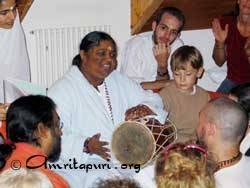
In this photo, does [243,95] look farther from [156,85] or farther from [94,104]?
[94,104]

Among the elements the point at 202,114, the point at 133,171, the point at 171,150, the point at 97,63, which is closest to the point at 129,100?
the point at 97,63

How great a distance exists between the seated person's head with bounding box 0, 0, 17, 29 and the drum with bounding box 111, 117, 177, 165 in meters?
1.04

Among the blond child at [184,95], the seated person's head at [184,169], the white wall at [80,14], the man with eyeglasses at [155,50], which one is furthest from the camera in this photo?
the white wall at [80,14]

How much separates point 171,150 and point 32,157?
1.92 ft

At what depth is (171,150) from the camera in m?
1.96

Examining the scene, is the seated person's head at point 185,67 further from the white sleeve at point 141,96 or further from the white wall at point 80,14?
the white wall at point 80,14

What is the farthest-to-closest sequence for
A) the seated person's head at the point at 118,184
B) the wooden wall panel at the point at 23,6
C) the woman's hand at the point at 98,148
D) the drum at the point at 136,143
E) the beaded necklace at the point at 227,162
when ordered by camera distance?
the wooden wall panel at the point at 23,6
the woman's hand at the point at 98,148
the drum at the point at 136,143
the beaded necklace at the point at 227,162
the seated person's head at the point at 118,184

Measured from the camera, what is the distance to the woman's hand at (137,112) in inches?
115

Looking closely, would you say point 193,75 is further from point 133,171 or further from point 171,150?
point 171,150

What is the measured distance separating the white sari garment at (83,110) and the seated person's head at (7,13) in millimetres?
555

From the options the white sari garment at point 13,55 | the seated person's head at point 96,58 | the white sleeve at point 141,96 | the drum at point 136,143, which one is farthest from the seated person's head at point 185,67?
the white sari garment at point 13,55

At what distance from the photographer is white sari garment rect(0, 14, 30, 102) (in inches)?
135

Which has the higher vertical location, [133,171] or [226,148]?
[226,148]

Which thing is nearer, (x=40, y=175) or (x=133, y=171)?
(x=40, y=175)
